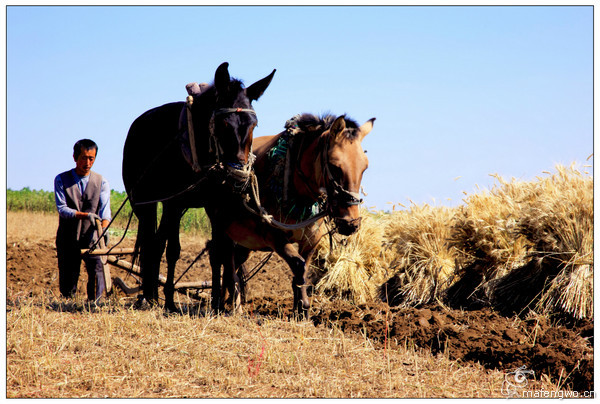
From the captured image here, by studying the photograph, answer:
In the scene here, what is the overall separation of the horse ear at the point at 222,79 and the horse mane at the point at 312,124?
2.82 ft

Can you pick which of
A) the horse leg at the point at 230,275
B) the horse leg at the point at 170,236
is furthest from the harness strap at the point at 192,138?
the horse leg at the point at 230,275

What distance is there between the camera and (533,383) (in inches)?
177

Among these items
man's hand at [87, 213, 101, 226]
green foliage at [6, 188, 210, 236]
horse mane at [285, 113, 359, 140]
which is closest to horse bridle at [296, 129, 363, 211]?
horse mane at [285, 113, 359, 140]

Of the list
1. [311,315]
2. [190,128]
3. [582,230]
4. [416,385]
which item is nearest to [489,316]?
[582,230]

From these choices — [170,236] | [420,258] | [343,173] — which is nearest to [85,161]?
[170,236]

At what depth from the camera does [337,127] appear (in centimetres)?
579

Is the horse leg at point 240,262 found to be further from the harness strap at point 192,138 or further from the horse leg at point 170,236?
the harness strap at point 192,138

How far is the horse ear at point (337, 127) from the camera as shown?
5.74 metres

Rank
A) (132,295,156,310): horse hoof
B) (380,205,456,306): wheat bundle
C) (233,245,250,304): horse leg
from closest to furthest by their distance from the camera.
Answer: (132,295,156,310): horse hoof < (233,245,250,304): horse leg < (380,205,456,306): wheat bundle

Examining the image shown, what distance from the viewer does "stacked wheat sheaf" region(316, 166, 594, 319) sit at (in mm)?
6203

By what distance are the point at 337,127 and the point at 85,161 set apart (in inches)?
134

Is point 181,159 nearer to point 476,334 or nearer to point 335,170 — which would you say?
point 335,170

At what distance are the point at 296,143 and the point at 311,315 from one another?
179 cm

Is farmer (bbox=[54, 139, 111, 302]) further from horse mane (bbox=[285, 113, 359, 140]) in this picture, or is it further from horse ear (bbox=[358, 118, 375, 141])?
horse ear (bbox=[358, 118, 375, 141])
